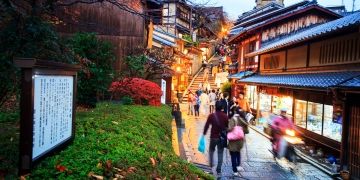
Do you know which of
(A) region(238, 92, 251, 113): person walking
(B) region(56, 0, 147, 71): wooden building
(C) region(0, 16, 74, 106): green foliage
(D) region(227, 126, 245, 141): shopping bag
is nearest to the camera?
(C) region(0, 16, 74, 106): green foliage

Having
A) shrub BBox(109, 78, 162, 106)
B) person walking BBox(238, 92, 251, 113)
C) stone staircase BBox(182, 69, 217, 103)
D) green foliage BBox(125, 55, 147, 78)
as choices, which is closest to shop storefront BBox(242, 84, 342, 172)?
person walking BBox(238, 92, 251, 113)

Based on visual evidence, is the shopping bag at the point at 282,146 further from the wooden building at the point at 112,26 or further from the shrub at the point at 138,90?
the wooden building at the point at 112,26

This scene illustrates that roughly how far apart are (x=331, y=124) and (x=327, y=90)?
326 cm

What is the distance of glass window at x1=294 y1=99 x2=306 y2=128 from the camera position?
17547 millimetres

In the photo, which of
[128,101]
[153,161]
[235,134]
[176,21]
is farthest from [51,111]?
[176,21]

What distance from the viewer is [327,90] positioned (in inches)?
457

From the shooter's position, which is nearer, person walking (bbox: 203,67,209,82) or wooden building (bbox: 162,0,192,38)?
wooden building (bbox: 162,0,192,38)

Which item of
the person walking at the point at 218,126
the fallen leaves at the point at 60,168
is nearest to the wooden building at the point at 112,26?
the person walking at the point at 218,126

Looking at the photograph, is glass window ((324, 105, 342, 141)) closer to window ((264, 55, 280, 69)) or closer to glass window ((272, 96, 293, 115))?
glass window ((272, 96, 293, 115))

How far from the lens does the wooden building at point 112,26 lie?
809 inches

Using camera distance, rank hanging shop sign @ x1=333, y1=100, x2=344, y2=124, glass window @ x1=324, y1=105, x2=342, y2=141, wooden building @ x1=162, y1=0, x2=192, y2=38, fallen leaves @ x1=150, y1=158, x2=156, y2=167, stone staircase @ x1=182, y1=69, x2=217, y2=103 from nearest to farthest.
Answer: fallen leaves @ x1=150, y1=158, x2=156, y2=167 → hanging shop sign @ x1=333, y1=100, x2=344, y2=124 → glass window @ x1=324, y1=105, x2=342, y2=141 → wooden building @ x1=162, y1=0, x2=192, y2=38 → stone staircase @ x1=182, y1=69, x2=217, y2=103

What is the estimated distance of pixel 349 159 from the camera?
1093 cm

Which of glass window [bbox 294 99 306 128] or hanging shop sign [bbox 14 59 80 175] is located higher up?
hanging shop sign [bbox 14 59 80 175]

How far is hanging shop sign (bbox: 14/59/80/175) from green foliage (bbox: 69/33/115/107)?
7.70 metres
